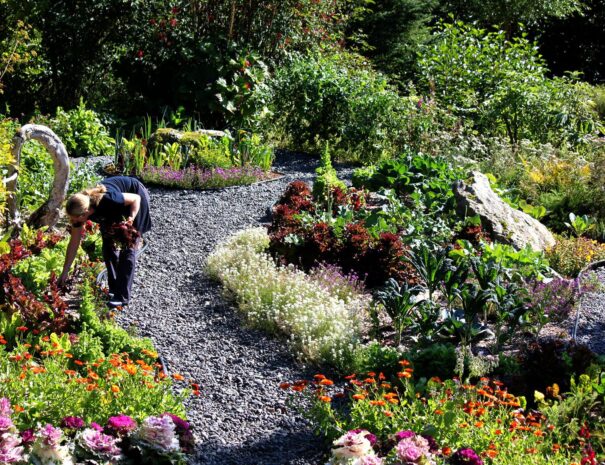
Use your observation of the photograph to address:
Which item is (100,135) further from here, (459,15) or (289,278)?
(459,15)

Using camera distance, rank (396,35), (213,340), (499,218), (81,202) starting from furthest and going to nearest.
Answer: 1. (396,35)
2. (499,218)
3. (213,340)
4. (81,202)

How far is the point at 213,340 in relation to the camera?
573cm

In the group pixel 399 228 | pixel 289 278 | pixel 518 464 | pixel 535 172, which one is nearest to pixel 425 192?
pixel 399 228

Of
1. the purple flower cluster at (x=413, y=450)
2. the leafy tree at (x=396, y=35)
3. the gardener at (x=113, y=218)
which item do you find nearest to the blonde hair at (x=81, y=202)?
the gardener at (x=113, y=218)

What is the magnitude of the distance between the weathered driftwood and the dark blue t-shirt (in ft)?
3.82

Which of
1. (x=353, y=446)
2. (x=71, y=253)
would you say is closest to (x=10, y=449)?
(x=353, y=446)

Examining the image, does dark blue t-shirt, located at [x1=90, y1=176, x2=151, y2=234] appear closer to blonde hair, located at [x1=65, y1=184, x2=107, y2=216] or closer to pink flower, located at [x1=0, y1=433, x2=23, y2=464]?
blonde hair, located at [x1=65, y1=184, x2=107, y2=216]

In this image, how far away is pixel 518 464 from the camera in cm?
362

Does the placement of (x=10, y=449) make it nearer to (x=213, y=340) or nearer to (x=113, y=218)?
(x=213, y=340)

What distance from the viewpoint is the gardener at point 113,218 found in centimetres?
548

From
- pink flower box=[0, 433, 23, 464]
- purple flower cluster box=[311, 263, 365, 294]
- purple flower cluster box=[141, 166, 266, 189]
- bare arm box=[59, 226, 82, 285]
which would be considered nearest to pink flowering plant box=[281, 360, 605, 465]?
pink flower box=[0, 433, 23, 464]

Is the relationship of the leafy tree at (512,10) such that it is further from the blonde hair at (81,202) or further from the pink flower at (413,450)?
the pink flower at (413,450)

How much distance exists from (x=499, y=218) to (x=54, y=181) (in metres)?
4.18

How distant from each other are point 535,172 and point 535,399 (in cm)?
521
